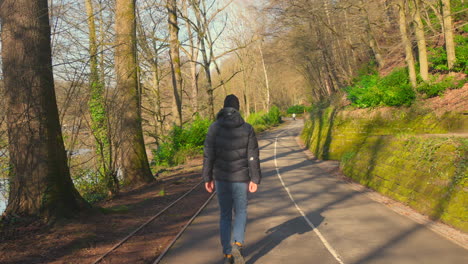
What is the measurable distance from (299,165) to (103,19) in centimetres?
1296

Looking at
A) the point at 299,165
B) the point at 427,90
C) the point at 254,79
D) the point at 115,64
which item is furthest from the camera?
the point at 254,79

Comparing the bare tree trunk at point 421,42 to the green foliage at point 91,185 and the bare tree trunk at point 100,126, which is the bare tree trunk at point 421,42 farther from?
the green foliage at point 91,185

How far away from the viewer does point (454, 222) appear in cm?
682

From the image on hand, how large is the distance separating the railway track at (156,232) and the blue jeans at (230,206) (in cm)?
114

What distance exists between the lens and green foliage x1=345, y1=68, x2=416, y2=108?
1659 cm

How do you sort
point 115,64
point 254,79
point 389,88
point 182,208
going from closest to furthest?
point 182,208 < point 115,64 < point 389,88 < point 254,79

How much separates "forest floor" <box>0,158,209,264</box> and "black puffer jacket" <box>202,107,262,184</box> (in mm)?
1857

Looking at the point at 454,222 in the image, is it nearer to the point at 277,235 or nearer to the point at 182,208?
the point at 277,235

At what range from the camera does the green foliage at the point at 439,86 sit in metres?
15.3

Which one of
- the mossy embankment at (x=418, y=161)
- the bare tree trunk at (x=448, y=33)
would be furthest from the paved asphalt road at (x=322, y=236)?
the bare tree trunk at (x=448, y=33)

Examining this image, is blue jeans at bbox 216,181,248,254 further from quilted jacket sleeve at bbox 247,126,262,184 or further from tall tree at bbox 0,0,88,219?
tall tree at bbox 0,0,88,219

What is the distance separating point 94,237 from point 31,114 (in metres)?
2.44

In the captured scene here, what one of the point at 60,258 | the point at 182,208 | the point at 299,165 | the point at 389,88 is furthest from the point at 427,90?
the point at 60,258

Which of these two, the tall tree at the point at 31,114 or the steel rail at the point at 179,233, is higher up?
the tall tree at the point at 31,114
